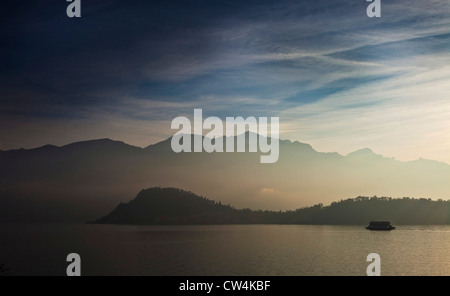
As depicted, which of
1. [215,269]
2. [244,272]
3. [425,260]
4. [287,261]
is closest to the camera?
[244,272]

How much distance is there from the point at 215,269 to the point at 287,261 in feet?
61.1
